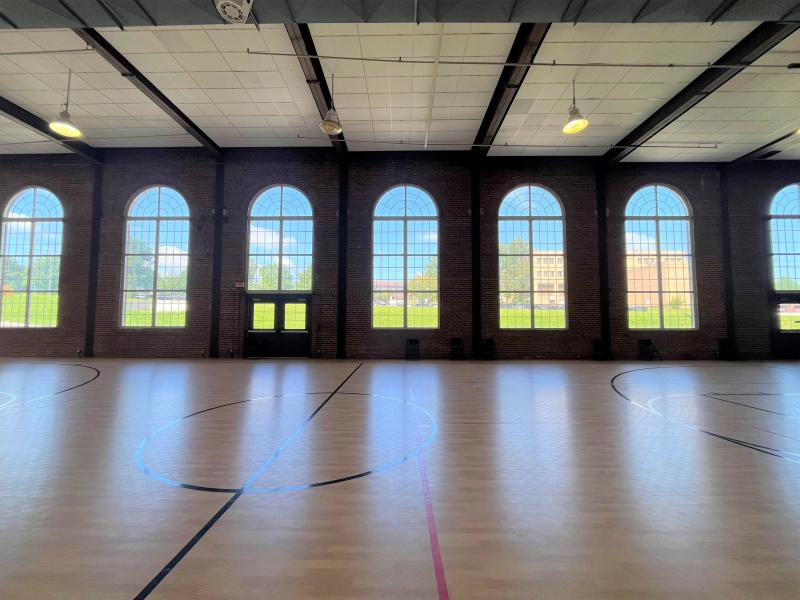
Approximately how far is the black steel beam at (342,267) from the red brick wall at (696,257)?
8.92 meters

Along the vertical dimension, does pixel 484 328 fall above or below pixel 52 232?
below

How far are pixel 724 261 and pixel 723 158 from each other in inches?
136

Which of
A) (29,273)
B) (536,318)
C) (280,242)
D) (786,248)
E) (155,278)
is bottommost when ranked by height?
(536,318)

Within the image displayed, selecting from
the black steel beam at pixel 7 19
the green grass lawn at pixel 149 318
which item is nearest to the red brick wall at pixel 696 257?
the green grass lawn at pixel 149 318

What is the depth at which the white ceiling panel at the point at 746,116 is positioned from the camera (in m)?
7.87

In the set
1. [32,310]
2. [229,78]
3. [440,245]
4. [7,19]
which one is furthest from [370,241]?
[32,310]

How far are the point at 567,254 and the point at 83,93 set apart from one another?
1448 centimetres

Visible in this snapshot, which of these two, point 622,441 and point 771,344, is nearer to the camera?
point 622,441

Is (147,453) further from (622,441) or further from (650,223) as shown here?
(650,223)

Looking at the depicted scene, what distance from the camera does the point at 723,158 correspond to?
12.0 metres

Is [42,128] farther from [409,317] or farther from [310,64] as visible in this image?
[409,317]

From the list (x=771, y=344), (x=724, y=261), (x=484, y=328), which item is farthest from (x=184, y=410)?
(x=771, y=344)

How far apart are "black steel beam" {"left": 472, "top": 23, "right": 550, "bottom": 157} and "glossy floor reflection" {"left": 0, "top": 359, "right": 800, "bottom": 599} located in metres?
6.63

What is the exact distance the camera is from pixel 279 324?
474 inches
